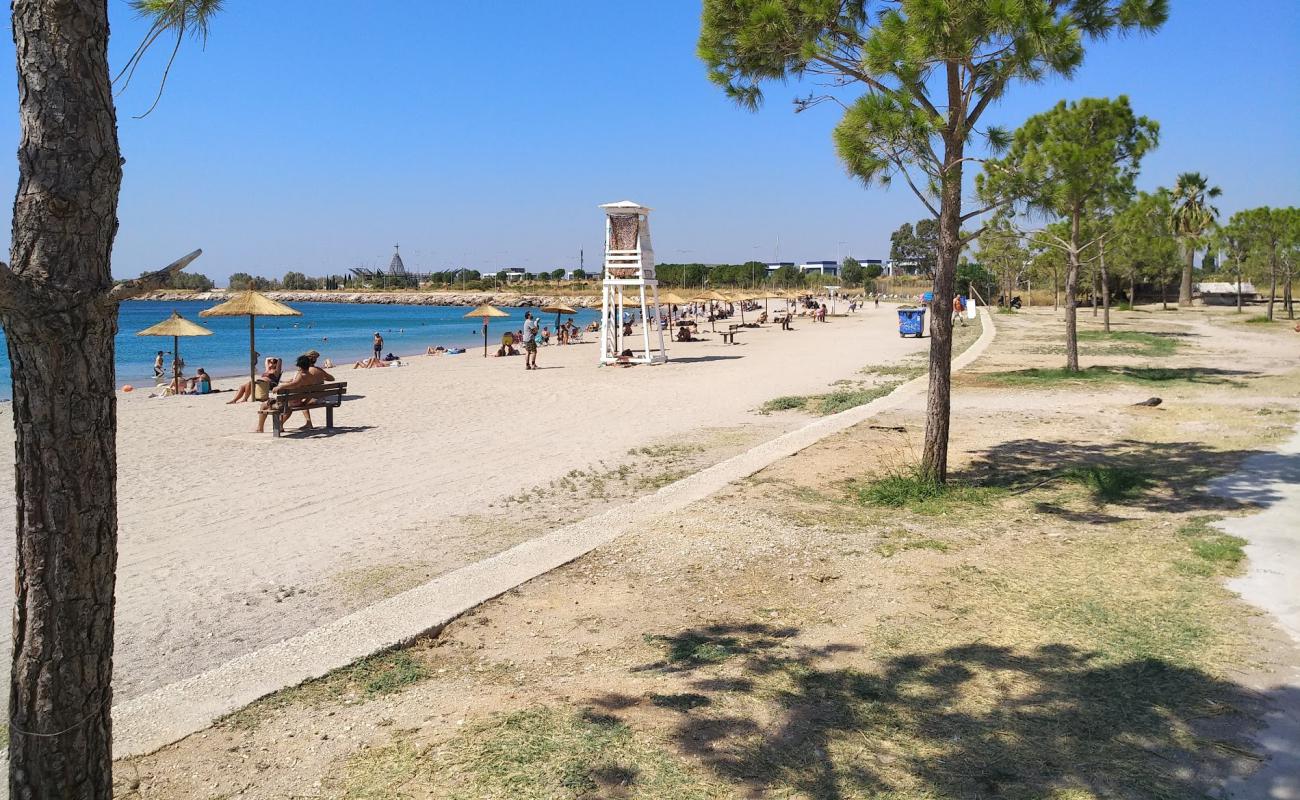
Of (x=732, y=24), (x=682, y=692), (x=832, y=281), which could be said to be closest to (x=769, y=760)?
(x=682, y=692)

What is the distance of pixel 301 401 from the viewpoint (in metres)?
13.5

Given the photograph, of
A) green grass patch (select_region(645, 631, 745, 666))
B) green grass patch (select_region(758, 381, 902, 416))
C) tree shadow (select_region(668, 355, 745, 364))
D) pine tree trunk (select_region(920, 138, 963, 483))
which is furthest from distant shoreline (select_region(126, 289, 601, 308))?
green grass patch (select_region(645, 631, 745, 666))

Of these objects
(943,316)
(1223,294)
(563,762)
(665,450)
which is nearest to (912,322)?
(665,450)

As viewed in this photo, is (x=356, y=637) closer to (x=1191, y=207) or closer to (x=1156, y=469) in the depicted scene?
(x=1156, y=469)

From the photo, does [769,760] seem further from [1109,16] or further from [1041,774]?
[1109,16]

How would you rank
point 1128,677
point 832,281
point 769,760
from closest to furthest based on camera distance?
point 769,760, point 1128,677, point 832,281

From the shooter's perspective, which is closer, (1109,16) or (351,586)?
(351,586)

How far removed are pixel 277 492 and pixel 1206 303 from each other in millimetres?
65939

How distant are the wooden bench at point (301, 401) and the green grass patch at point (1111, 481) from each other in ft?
33.6

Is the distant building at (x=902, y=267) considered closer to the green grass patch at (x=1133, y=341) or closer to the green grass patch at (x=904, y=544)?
the green grass patch at (x=1133, y=341)

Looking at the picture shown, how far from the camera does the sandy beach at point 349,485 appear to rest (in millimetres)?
5859

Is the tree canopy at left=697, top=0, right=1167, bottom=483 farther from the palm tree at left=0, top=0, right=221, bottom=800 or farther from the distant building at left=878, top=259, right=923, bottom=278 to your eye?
the distant building at left=878, top=259, right=923, bottom=278

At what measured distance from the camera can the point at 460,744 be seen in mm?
3547

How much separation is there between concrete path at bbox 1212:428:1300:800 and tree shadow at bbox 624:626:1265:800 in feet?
0.30
